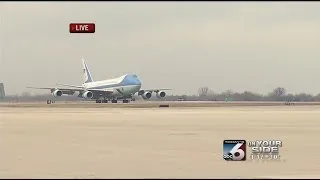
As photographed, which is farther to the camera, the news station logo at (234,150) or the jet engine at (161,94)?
the jet engine at (161,94)

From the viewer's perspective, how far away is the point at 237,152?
1520cm

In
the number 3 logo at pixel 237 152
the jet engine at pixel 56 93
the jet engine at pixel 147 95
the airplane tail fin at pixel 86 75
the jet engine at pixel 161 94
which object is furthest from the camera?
the airplane tail fin at pixel 86 75

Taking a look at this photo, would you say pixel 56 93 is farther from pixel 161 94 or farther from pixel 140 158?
pixel 140 158

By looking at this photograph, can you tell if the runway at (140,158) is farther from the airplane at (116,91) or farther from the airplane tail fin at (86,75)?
the airplane tail fin at (86,75)

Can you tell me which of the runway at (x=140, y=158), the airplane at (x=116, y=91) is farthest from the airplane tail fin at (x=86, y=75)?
the runway at (x=140, y=158)

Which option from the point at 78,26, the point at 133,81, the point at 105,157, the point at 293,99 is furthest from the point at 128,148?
the point at 293,99

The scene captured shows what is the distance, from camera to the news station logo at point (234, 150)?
15008 mm

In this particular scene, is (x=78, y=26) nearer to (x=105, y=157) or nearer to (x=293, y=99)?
(x=105, y=157)

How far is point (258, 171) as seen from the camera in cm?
1476

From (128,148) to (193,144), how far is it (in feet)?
9.43

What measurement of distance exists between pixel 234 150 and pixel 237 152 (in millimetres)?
97

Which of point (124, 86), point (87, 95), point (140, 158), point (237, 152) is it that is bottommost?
point (140, 158)
